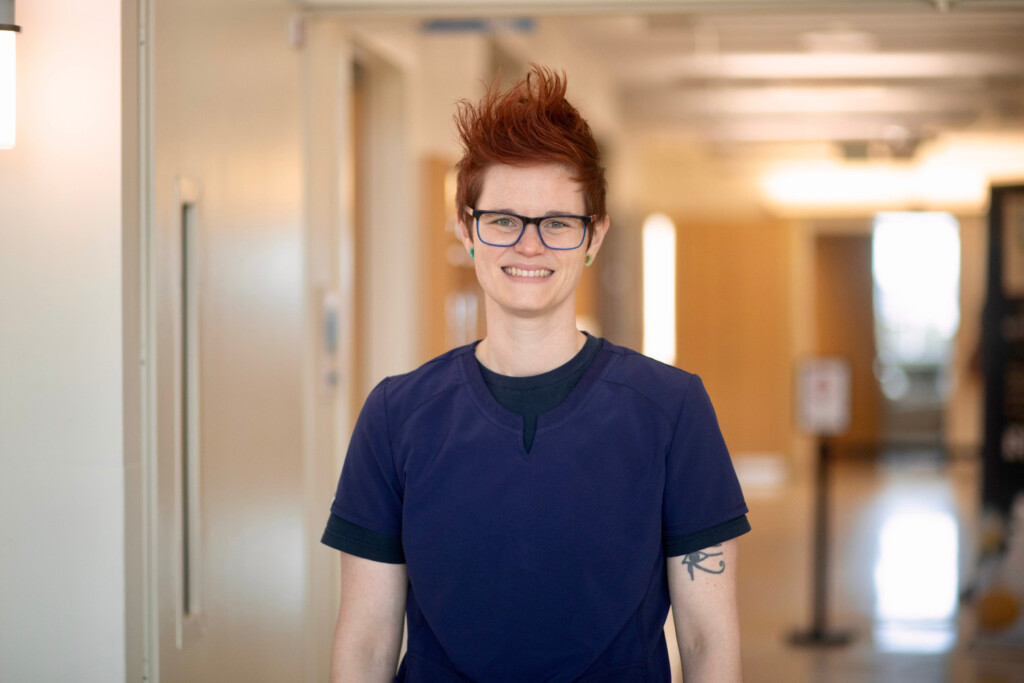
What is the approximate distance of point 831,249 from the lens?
46.0 feet

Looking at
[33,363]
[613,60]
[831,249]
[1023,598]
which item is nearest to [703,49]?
[613,60]

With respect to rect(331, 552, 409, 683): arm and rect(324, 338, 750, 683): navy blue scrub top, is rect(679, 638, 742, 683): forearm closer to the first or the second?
rect(324, 338, 750, 683): navy blue scrub top

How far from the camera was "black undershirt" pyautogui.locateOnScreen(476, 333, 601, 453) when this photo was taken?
1.84 meters

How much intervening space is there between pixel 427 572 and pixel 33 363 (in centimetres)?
98

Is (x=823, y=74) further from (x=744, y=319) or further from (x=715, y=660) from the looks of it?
(x=744, y=319)

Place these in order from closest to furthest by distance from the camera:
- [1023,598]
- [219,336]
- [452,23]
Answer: [219,336] → [452,23] → [1023,598]

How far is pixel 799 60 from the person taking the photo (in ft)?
20.2

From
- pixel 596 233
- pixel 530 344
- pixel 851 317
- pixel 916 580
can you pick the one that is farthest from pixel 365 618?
pixel 851 317

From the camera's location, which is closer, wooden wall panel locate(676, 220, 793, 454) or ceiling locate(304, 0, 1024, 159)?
ceiling locate(304, 0, 1024, 159)

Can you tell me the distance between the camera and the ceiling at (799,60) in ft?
9.70

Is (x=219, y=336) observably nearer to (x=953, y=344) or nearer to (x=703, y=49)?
(x=703, y=49)

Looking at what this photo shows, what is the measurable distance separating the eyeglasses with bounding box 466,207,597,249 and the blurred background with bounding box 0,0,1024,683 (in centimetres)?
44

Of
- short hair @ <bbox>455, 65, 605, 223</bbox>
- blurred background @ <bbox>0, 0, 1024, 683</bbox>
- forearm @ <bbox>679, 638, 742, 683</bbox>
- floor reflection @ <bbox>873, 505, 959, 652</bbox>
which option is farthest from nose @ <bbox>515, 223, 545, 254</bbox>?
floor reflection @ <bbox>873, 505, 959, 652</bbox>

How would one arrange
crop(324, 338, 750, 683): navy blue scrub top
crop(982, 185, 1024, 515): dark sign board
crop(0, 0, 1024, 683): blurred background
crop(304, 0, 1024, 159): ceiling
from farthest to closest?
crop(982, 185, 1024, 515): dark sign board → crop(304, 0, 1024, 159): ceiling → crop(0, 0, 1024, 683): blurred background → crop(324, 338, 750, 683): navy blue scrub top
